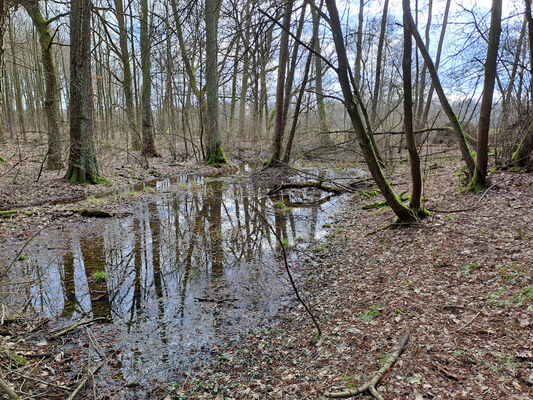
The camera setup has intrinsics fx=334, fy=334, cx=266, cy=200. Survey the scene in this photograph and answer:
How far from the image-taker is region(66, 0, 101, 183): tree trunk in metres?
10.5

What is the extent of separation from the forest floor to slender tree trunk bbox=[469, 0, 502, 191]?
4.26 feet

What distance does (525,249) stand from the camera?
4.61 m

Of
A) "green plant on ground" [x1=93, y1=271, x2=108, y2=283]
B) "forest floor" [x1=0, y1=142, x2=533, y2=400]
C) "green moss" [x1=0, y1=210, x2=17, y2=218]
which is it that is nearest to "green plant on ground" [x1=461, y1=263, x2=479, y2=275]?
"forest floor" [x1=0, y1=142, x2=533, y2=400]

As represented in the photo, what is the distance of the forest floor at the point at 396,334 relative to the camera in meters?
2.96

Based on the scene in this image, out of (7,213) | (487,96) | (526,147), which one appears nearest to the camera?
(487,96)

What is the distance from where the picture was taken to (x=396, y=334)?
363 cm

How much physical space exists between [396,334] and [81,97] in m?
11.5

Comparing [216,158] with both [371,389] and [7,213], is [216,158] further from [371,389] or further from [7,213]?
[371,389]

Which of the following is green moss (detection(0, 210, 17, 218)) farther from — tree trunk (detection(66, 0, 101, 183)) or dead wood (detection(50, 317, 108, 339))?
dead wood (detection(50, 317, 108, 339))

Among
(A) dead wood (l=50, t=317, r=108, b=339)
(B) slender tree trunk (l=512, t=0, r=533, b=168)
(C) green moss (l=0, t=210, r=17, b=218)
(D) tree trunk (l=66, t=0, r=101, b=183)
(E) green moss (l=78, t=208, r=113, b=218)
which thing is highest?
(D) tree trunk (l=66, t=0, r=101, b=183)

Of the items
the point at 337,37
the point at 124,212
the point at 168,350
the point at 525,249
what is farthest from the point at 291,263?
the point at 124,212

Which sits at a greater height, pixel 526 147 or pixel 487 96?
pixel 487 96

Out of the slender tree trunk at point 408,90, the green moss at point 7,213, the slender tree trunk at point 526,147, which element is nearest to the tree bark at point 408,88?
the slender tree trunk at point 408,90

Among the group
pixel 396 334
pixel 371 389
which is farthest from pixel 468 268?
pixel 371 389
